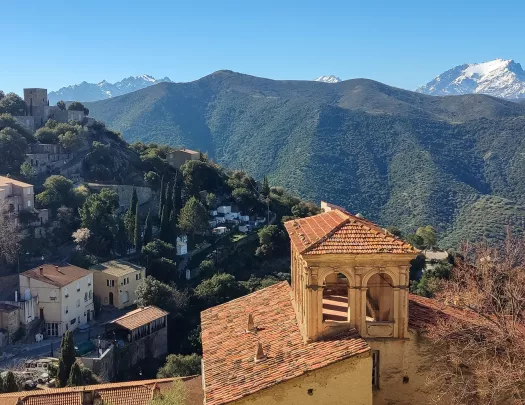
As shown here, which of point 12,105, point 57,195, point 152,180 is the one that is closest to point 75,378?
point 57,195

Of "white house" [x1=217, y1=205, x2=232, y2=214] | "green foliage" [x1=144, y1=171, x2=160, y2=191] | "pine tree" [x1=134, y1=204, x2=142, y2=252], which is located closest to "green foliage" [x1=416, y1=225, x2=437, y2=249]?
"white house" [x1=217, y1=205, x2=232, y2=214]

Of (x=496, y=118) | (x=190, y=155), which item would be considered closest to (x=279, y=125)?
(x=496, y=118)

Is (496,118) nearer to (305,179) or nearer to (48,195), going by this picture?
(305,179)

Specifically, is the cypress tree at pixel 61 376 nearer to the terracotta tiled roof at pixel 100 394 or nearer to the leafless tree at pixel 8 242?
the terracotta tiled roof at pixel 100 394

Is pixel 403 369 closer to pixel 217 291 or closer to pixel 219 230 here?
pixel 217 291

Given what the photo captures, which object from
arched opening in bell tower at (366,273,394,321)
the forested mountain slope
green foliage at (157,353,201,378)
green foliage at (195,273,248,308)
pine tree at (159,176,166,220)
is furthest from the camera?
the forested mountain slope

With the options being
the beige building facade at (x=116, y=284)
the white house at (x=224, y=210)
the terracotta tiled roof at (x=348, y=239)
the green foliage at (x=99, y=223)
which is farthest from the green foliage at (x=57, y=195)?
the terracotta tiled roof at (x=348, y=239)

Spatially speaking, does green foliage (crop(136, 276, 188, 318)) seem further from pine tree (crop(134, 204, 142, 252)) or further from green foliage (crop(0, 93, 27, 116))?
green foliage (crop(0, 93, 27, 116))
